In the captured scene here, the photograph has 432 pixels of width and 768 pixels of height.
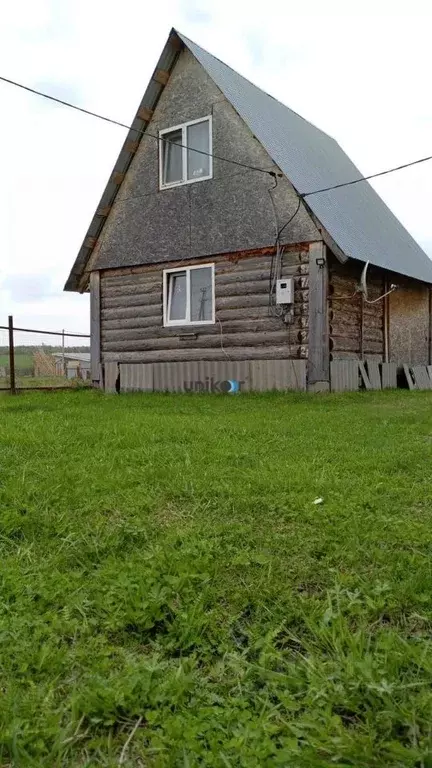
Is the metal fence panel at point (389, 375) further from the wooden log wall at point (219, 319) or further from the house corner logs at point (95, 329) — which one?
the house corner logs at point (95, 329)

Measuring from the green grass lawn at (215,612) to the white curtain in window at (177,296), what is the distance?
7707 millimetres

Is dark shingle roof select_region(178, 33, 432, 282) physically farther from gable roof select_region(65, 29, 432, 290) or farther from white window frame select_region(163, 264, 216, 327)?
white window frame select_region(163, 264, 216, 327)

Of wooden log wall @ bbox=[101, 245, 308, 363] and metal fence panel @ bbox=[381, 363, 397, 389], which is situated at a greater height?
wooden log wall @ bbox=[101, 245, 308, 363]

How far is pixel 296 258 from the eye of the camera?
9.88 m

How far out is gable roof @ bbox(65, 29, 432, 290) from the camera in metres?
10.2

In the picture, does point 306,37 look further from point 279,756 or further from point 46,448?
point 279,756

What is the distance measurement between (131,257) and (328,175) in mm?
4798

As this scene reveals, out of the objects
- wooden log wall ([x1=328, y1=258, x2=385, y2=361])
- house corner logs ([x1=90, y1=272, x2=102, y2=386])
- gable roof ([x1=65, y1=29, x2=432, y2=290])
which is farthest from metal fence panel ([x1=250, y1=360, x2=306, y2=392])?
house corner logs ([x1=90, y1=272, x2=102, y2=386])

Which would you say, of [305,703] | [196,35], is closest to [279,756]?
[305,703]

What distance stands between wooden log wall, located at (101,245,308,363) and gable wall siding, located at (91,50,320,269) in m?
0.31

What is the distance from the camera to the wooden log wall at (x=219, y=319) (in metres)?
9.95

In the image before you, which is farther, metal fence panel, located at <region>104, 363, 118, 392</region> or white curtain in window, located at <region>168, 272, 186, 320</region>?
metal fence panel, located at <region>104, 363, 118, 392</region>

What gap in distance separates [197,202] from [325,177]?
3000mm

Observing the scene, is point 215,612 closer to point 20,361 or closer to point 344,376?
point 344,376
